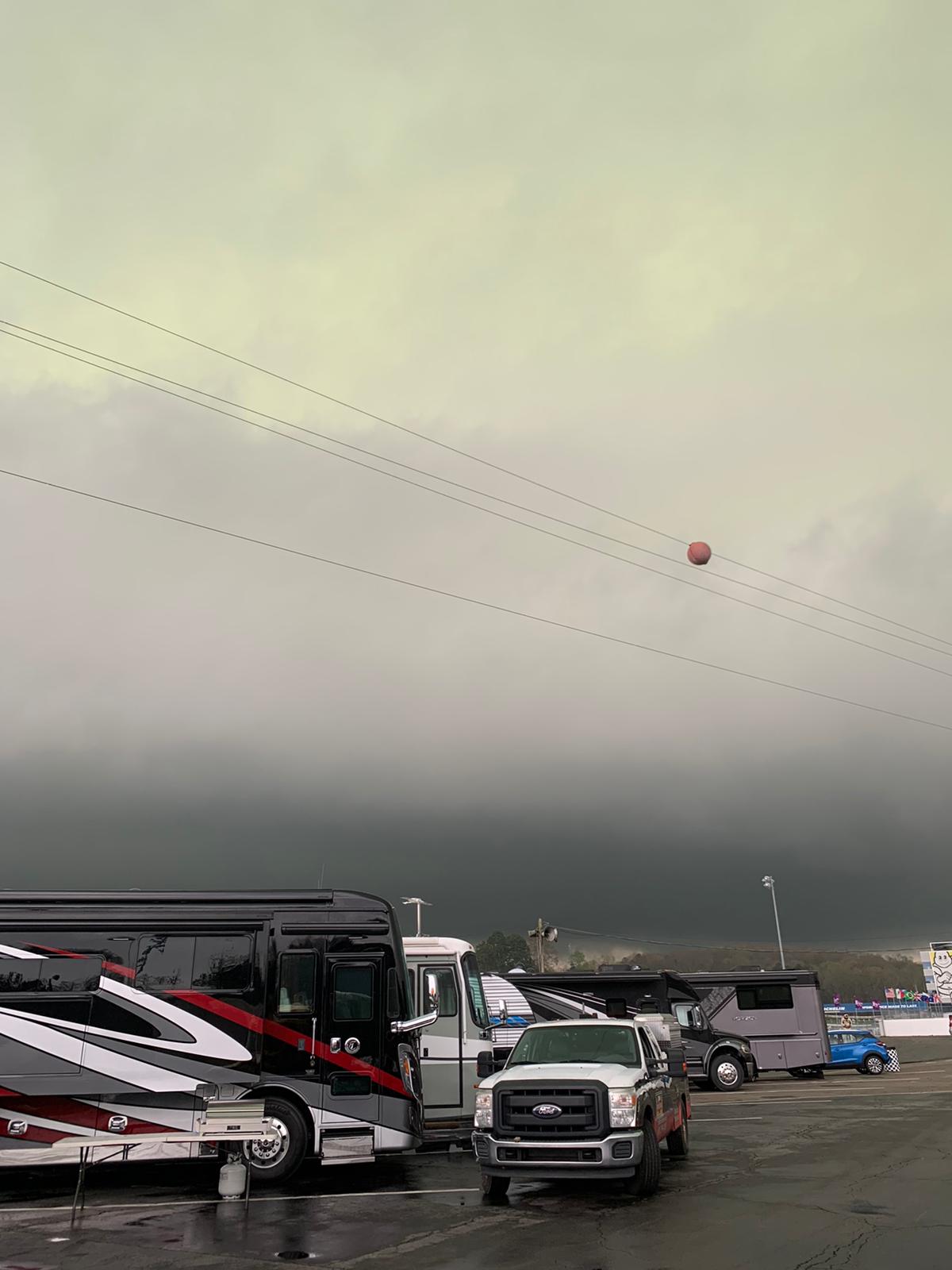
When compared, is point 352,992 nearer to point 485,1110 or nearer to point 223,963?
point 223,963

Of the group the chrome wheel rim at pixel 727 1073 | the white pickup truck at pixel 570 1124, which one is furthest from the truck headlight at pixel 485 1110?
the chrome wheel rim at pixel 727 1073

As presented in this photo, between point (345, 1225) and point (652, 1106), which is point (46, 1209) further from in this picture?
point (652, 1106)

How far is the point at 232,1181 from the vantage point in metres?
11.6

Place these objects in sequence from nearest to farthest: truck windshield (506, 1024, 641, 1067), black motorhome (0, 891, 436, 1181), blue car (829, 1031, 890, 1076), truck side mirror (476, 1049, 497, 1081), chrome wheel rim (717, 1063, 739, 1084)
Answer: truck side mirror (476, 1049, 497, 1081) < truck windshield (506, 1024, 641, 1067) < black motorhome (0, 891, 436, 1181) < chrome wheel rim (717, 1063, 739, 1084) < blue car (829, 1031, 890, 1076)

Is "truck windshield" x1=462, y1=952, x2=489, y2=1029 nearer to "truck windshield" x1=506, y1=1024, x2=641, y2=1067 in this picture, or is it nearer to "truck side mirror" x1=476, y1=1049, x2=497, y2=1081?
"truck windshield" x1=506, y1=1024, x2=641, y2=1067

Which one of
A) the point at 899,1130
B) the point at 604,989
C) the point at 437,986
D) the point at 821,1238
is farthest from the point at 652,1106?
the point at 604,989

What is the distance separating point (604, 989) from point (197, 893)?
774 inches

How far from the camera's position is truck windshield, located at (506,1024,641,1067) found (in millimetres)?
11867

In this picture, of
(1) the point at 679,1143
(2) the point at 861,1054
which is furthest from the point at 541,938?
(1) the point at 679,1143

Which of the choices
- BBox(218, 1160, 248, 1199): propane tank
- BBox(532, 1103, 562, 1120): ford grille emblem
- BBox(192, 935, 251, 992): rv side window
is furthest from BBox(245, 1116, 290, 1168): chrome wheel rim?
BBox(532, 1103, 562, 1120): ford grille emblem

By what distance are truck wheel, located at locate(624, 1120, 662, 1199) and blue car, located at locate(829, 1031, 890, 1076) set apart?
2736 centimetres

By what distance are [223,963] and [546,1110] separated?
5154 millimetres

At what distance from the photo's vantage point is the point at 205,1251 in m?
8.82

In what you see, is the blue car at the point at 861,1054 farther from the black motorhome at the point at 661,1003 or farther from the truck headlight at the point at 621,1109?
the truck headlight at the point at 621,1109
